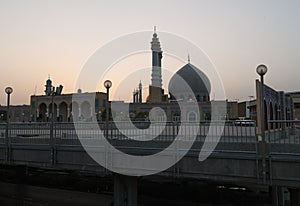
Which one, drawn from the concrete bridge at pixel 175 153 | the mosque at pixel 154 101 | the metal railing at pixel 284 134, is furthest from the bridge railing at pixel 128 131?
the mosque at pixel 154 101

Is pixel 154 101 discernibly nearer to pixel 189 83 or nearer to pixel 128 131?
pixel 189 83

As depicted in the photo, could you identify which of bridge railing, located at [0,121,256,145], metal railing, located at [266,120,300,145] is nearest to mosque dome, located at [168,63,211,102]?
metal railing, located at [266,120,300,145]

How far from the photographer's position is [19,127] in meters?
15.0

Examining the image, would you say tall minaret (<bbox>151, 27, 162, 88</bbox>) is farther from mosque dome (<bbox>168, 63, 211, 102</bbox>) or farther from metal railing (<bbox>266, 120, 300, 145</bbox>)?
metal railing (<bbox>266, 120, 300, 145</bbox>)

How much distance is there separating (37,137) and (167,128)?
20.7 feet

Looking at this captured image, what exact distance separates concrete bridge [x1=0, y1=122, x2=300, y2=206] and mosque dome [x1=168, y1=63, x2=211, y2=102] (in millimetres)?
55774

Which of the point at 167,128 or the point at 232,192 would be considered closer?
the point at 167,128

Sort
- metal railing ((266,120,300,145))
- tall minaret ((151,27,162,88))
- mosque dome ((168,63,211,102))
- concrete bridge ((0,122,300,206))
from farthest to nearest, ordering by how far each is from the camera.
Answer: tall minaret ((151,27,162,88)) → mosque dome ((168,63,211,102)) → metal railing ((266,120,300,145)) → concrete bridge ((0,122,300,206))

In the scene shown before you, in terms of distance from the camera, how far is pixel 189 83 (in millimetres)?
70500

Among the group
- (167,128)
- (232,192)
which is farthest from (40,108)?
(167,128)

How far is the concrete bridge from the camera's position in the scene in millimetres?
9430

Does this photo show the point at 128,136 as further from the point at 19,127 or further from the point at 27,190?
the point at 27,190

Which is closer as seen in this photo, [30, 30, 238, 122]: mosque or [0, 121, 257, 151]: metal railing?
[0, 121, 257, 151]: metal railing

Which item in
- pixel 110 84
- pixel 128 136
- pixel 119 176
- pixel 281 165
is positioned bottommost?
pixel 119 176
